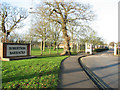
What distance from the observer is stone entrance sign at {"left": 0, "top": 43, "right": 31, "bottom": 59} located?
12180 mm

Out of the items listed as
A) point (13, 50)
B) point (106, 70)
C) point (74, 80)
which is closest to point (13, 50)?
point (13, 50)

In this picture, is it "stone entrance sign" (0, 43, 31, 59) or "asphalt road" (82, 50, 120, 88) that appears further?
"stone entrance sign" (0, 43, 31, 59)

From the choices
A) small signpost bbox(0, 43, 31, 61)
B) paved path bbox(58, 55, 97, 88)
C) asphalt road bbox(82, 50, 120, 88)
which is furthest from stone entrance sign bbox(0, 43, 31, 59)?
paved path bbox(58, 55, 97, 88)

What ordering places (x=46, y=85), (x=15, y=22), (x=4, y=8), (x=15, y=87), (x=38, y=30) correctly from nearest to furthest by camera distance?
(x=15, y=87)
(x=46, y=85)
(x=38, y=30)
(x=4, y=8)
(x=15, y=22)

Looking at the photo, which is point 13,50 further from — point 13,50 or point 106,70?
point 106,70

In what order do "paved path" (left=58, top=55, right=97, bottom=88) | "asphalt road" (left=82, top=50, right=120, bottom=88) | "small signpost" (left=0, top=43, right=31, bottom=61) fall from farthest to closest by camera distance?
"small signpost" (left=0, top=43, right=31, bottom=61) → "asphalt road" (left=82, top=50, right=120, bottom=88) → "paved path" (left=58, top=55, right=97, bottom=88)

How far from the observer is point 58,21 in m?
20.8

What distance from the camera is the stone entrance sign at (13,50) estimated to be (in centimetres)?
1218

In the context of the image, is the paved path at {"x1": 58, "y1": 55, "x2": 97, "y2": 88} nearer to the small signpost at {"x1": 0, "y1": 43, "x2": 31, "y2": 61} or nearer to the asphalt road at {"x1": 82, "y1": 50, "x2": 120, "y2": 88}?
the asphalt road at {"x1": 82, "y1": 50, "x2": 120, "y2": 88}

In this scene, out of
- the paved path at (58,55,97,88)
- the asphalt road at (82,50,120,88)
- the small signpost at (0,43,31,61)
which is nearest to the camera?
the paved path at (58,55,97,88)

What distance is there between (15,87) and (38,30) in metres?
19.3

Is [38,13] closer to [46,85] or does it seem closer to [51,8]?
[51,8]

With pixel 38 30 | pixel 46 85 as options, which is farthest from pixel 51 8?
pixel 46 85

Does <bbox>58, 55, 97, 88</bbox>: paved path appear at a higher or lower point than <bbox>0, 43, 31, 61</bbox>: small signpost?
lower
